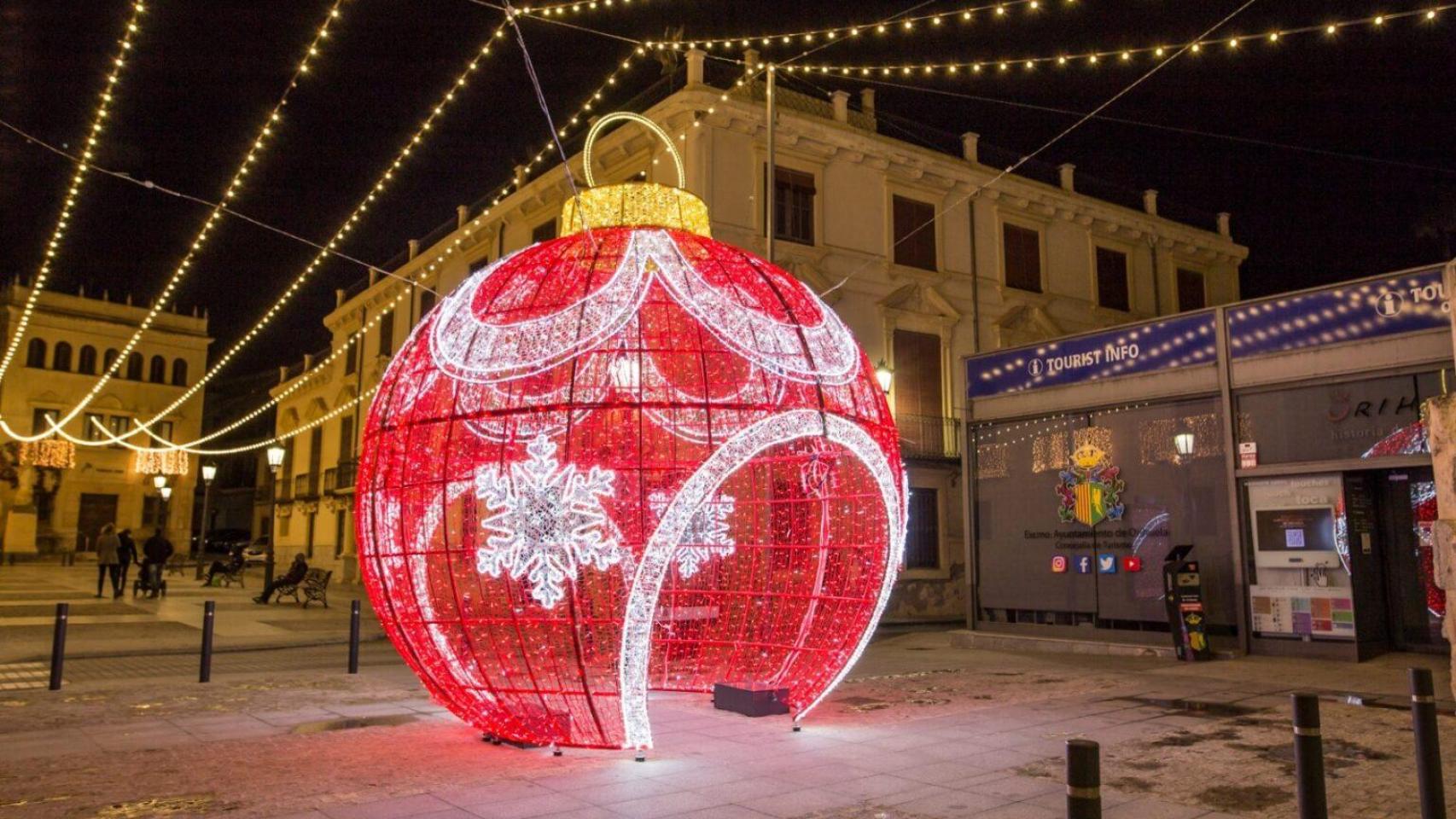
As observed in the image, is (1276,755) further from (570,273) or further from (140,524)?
(140,524)

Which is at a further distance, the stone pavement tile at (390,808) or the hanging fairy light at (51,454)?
the hanging fairy light at (51,454)

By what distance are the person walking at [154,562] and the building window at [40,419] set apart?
87.8 ft

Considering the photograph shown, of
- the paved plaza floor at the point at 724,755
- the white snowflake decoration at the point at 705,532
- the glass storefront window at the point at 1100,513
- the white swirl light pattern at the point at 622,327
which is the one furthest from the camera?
the glass storefront window at the point at 1100,513

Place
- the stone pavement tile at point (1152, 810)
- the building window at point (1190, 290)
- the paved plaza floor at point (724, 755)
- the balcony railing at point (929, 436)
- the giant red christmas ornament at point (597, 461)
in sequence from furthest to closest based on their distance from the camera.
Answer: the building window at point (1190, 290), the balcony railing at point (929, 436), the giant red christmas ornament at point (597, 461), the paved plaza floor at point (724, 755), the stone pavement tile at point (1152, 810)

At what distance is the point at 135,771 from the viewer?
6.41m

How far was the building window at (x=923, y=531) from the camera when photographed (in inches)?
832

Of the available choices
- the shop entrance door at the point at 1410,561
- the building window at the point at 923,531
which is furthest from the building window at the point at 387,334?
the shop entrance door at the point at 1410,561

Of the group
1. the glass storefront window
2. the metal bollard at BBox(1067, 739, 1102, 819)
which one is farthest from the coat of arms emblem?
the metal bollard at BBox(1067, 739, 1102, 819)

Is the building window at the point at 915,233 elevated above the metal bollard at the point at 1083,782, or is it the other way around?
the building window at the point at 915,233

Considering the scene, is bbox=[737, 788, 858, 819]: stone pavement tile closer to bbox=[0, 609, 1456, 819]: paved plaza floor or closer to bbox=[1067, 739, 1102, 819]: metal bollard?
bbox=[0, 609, 1456, 819]: paved plaza floor

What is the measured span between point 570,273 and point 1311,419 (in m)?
10.4

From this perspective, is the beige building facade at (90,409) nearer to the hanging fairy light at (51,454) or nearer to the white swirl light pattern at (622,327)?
the hanging fairy light at (51,454)

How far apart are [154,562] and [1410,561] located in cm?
2459

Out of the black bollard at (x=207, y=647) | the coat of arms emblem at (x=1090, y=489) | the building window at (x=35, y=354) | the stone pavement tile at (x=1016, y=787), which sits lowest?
the stone pavement tile at (x=1016, y=787)
